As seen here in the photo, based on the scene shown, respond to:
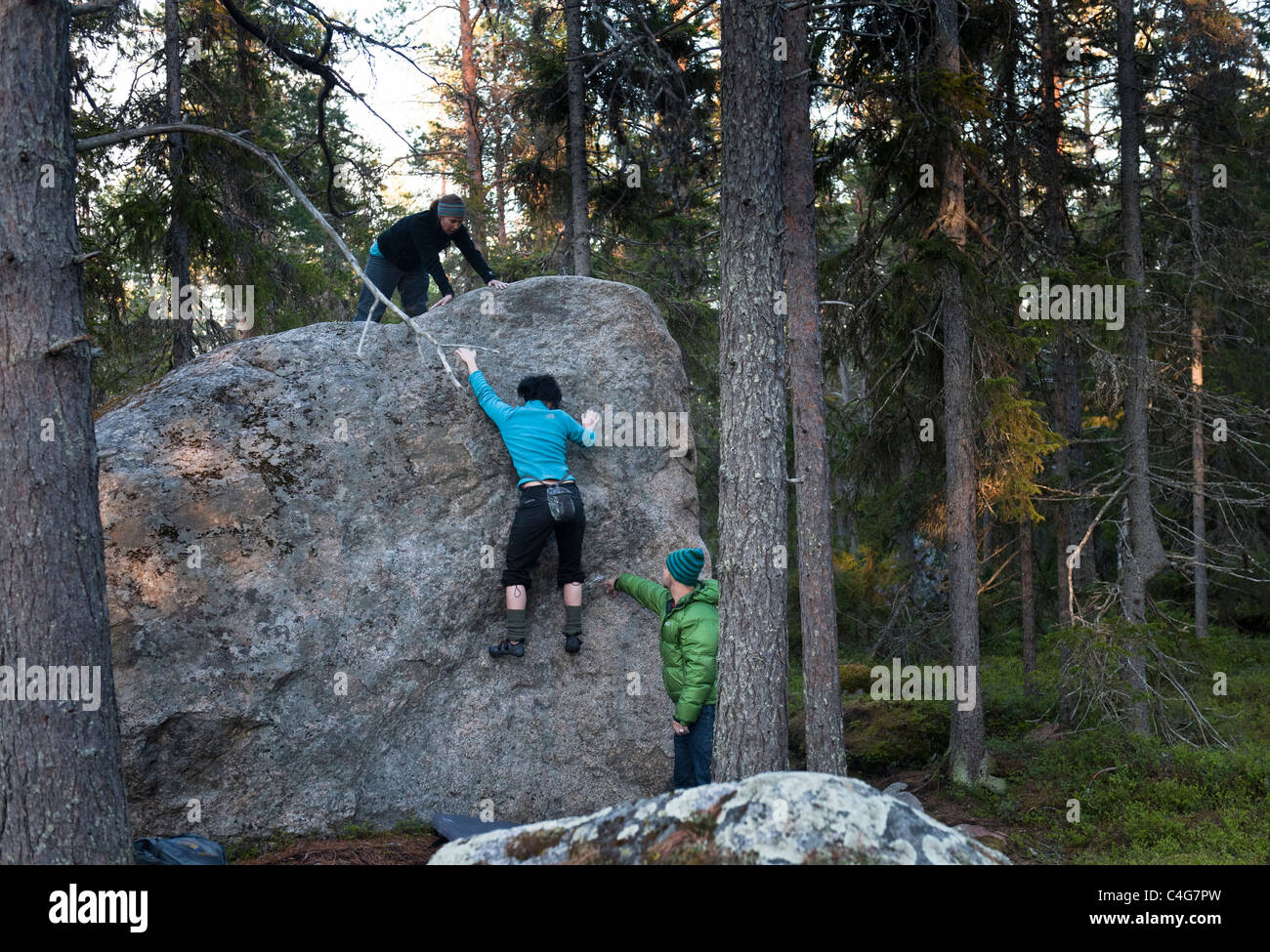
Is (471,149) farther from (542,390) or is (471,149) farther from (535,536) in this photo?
(535,536)

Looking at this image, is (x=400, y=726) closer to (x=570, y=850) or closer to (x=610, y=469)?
(x=610, y=469)

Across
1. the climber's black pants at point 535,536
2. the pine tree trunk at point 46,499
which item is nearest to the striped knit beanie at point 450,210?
the climber's black pants at point 535,536

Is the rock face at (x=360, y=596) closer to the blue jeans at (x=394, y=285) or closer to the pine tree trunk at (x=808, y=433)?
the blue jeans at (x=394, y=285)

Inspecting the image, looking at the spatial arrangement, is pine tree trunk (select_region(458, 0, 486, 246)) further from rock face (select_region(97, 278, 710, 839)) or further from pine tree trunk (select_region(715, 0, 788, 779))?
pine tree trunk (select_region(715, 0, 788, 779))

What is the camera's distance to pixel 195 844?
582cm

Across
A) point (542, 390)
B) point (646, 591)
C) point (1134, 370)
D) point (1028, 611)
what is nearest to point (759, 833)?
point (646, 591)

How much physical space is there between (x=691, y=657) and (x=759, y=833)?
140 inches

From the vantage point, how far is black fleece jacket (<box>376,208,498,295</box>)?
941 centimetres

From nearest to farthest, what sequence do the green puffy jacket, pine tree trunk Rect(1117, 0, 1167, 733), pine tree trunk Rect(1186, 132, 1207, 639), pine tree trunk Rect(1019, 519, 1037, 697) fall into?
the green puffy jacket
pine tree trunk Rect(1117, 0, 1167, 733)
pine tree trunk Rect(1019, 519, 1037, 697)
pine tree trunk Rect(1186, 132, 1207, 639)

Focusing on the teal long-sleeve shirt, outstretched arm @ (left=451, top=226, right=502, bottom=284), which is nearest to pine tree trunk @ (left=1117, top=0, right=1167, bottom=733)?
the teal long-sleeve shirt

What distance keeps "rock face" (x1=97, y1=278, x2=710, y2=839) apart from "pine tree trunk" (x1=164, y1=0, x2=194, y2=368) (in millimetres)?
5258

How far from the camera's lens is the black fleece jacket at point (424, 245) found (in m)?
9.41

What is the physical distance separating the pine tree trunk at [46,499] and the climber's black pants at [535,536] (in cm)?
319

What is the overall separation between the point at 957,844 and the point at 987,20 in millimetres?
12532
